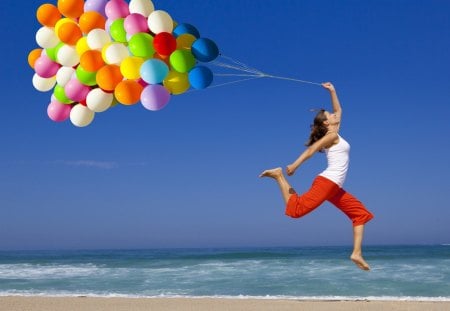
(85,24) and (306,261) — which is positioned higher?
(85,24)

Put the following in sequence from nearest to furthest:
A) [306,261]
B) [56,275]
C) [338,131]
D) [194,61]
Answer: [338,131] → [194,61] → [56,275] → [306,261]

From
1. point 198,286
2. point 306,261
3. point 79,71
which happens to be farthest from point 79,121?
point 306,261

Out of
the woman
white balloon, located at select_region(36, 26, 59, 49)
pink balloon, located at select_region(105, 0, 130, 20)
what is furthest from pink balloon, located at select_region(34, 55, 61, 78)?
the woman

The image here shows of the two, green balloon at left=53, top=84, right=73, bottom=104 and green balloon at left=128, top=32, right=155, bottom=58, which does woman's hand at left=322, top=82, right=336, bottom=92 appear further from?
green balloon at left=53, top=84, right=73, bottom=104

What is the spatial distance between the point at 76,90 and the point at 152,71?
865mm

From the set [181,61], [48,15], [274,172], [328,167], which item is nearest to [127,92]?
[181,61]

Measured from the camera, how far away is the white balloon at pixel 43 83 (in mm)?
6723

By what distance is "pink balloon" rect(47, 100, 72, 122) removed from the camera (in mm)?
6473

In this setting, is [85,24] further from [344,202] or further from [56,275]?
[56,275]

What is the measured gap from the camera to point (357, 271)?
1914 cm

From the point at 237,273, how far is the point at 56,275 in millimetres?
5917

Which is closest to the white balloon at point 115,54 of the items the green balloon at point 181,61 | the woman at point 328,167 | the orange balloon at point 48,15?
the green balloon at point 181,61

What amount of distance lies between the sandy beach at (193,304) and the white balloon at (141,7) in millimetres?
6351

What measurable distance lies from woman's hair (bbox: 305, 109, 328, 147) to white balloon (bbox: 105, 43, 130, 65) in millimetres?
1974
